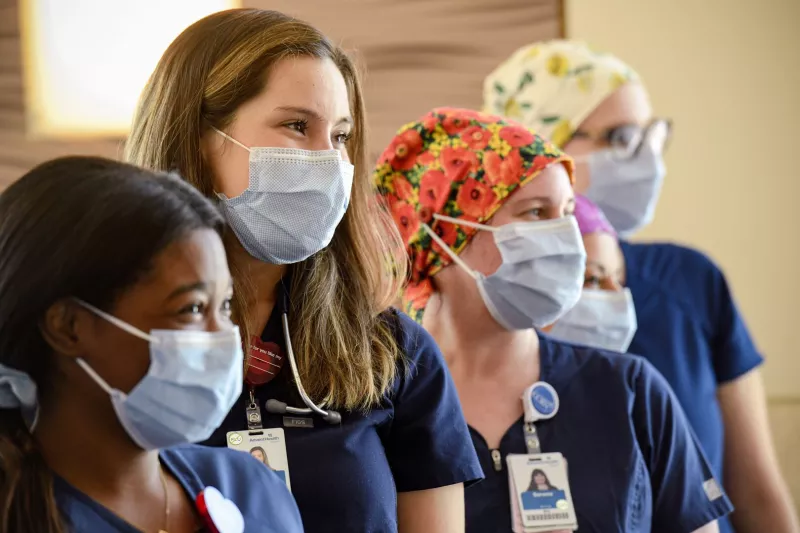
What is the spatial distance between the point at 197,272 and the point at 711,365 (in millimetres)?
2013

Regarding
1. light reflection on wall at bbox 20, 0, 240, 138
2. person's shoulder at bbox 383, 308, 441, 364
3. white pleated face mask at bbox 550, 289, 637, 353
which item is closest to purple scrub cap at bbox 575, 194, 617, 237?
white pleated face mask at bbox 550, 289, 637, 353

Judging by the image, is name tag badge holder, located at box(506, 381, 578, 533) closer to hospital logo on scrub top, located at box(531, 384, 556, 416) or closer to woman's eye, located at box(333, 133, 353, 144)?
hospital logo on scrub top, located at box(531, 384, 556, 416)

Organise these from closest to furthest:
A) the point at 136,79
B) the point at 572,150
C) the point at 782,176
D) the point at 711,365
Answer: the point at 711,365 → the point at 572,150 → the point at 136,79 → the point at 782,176

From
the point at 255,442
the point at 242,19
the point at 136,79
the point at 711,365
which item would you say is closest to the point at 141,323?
the point at 255,442

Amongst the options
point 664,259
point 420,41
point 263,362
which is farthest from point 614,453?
point 420,41

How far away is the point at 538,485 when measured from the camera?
225 cm

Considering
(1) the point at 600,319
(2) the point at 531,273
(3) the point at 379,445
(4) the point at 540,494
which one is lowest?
(4) the point at 540,494

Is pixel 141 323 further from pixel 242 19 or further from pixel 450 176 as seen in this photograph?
pixel 450 176

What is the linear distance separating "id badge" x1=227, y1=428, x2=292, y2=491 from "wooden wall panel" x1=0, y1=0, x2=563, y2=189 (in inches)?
105

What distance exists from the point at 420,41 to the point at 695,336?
2029 millimetres

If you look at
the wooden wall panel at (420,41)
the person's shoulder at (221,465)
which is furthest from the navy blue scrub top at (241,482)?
the wooden wall panel at (420,41)

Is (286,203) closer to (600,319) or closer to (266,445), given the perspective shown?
(266,445)

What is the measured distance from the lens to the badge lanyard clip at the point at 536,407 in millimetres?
2322

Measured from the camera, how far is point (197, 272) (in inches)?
53.5
